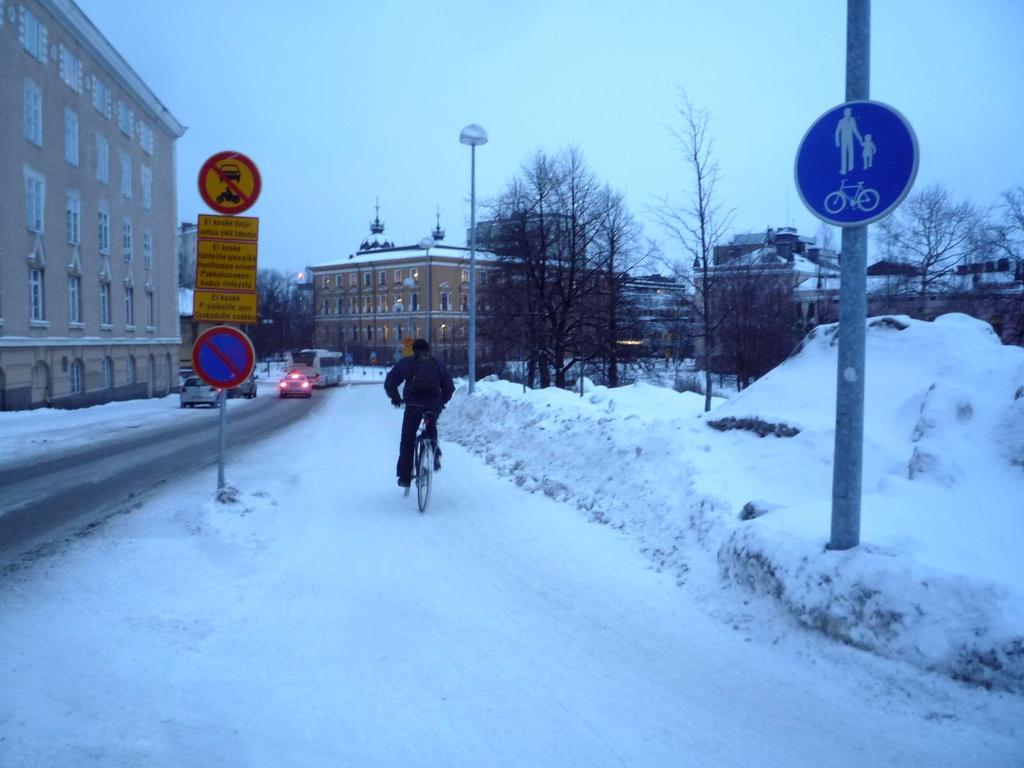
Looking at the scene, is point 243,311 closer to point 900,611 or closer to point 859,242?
point 859,242

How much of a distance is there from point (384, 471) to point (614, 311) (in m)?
18.9

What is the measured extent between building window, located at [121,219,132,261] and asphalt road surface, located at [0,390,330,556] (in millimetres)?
20774

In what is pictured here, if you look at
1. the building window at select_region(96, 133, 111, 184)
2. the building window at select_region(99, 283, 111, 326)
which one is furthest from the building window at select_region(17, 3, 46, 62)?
the building window at select_region(99, 283, 111, 326)

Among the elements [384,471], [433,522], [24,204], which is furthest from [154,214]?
[433,522]

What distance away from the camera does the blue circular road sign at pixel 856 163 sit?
4934mm

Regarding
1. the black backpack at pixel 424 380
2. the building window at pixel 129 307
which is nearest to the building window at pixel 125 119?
the building window at pixel 129 307

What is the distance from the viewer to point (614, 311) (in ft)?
98.0

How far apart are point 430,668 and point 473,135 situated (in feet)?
64.4

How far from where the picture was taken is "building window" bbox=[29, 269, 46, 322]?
29.5 m

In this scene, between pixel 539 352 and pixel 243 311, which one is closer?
pixel 243 311

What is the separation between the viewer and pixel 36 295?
98.3 ft

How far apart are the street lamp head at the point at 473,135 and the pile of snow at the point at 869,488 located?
42.0ft

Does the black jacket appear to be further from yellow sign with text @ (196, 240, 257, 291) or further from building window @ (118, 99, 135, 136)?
building window @ (118, 99, 135, 136)

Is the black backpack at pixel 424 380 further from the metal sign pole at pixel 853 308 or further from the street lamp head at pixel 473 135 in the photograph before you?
the street lamp head at pixel 473 135
